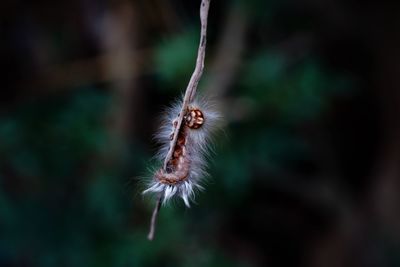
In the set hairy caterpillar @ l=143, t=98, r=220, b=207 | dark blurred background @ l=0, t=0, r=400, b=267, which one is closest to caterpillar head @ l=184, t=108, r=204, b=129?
hairy caterpillar @ l=143, t=98, r=220, b=207

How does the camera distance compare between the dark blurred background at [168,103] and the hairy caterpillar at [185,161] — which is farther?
the dark blurred background at [168,103]

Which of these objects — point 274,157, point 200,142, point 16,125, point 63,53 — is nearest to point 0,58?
point 63,53

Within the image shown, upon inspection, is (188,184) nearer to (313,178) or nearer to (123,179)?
(123,179)

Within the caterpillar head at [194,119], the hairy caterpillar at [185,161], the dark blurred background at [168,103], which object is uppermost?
the caterpillar head at [194,119]

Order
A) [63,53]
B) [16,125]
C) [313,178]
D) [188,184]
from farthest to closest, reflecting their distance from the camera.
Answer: [313,178]
[63,53]
[16,125]
[188,184]

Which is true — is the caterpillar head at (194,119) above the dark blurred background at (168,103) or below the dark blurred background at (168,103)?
above

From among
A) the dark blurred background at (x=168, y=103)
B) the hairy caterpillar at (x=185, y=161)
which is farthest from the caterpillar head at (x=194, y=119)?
the dark blurred background at (x=168, y=103)

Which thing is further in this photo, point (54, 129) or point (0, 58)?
point (0, 58)

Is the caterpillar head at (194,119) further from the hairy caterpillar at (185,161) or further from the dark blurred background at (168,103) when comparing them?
the dark blurred background at (168,103)

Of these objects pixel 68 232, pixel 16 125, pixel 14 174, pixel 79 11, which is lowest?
pixel 68 232

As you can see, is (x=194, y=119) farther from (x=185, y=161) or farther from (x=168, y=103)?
(x=168, y=103)
